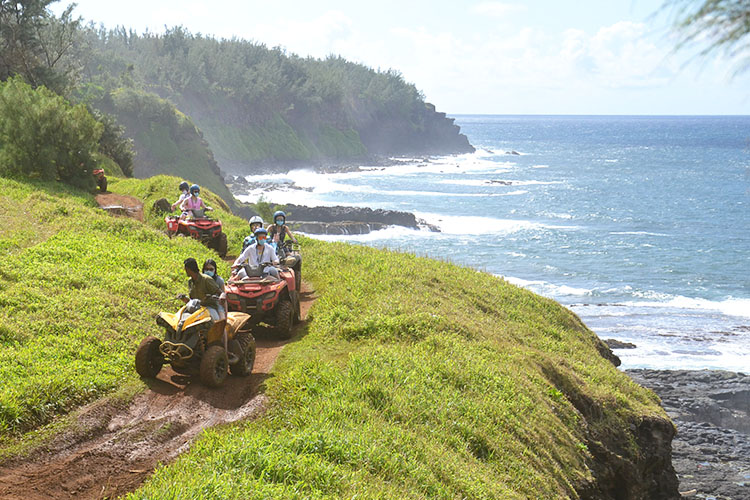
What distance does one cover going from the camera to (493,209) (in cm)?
7288

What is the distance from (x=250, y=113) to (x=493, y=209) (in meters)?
59.9

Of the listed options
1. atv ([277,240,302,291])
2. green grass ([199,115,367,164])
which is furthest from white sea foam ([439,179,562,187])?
atv ([277,240,302,291])

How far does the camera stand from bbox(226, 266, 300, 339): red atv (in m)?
13.3

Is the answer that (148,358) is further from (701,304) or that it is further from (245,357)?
(701,304)

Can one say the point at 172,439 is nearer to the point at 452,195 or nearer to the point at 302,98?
the point at 452,195

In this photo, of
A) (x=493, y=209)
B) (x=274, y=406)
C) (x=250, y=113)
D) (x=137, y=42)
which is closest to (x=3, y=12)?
(x=274, y=406)

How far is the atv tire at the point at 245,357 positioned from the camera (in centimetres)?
1102

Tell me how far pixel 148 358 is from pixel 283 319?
3.55 metres

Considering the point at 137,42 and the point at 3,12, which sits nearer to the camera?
the point at 3,12

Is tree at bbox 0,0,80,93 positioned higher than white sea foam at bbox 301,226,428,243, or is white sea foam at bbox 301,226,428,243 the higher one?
tree at bbox 0,0,80,93

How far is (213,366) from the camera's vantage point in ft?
33.4

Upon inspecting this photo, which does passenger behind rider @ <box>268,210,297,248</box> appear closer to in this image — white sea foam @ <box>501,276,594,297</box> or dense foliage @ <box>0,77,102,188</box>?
dense foliage @ <box>0,77,102,188</box>

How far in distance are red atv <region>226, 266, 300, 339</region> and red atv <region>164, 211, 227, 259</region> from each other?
7815mm

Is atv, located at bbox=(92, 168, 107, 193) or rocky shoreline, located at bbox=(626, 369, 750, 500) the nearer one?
rocky shoreline, located at bbox=(626, 369, 750, 500)
